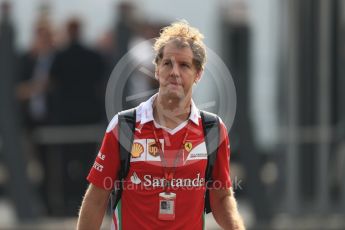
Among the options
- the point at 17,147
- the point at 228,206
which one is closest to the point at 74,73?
the point at 17,147

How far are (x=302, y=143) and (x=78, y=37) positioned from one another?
12.4ft

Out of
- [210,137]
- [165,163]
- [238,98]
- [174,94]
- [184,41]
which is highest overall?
[184,41]

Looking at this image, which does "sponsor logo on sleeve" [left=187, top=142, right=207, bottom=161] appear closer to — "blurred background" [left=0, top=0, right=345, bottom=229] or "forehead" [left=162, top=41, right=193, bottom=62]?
"forehead" [left=162, top=41, right=193, bottom=62]

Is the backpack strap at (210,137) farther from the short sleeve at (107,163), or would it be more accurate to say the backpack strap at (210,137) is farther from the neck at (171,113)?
the short sleeve at (107,163)

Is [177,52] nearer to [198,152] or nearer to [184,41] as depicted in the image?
[184,41]

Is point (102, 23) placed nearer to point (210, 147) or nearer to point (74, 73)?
point (74, 73)

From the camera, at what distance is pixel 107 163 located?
7.51 metres

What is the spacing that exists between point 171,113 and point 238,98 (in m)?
8.85

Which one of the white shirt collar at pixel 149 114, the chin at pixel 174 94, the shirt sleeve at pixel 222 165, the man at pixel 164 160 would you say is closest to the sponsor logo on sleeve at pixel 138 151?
the man at pixel 164 160

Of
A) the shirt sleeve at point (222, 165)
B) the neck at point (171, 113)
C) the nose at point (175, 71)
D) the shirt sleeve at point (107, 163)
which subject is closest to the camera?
the nose at point (175, 71)

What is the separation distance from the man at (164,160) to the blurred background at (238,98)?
6.55 m

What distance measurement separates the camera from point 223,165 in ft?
25.5

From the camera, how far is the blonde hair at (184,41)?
296 inches

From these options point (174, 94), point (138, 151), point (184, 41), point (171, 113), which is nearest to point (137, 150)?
point (138, 151)
